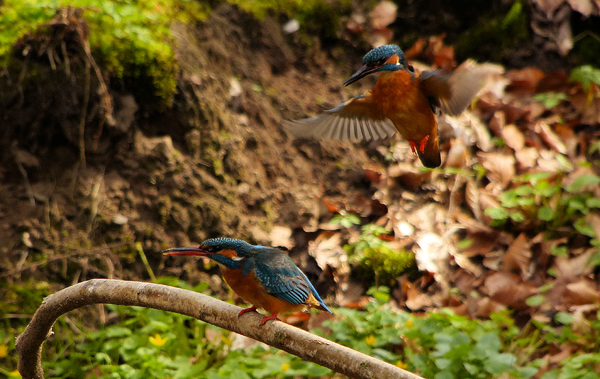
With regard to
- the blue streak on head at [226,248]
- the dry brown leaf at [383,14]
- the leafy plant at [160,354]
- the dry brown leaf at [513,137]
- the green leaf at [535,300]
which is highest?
the dry brown leaf at [383,14]

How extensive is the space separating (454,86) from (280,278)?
1115 millimetres

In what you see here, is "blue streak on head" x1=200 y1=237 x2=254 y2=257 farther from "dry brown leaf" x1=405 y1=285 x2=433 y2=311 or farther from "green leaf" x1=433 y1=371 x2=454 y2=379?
"dry brown leaf" x1=405 y1=285 x2=433 y2=311

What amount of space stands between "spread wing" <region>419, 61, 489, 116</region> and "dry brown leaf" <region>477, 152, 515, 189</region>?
2.63m

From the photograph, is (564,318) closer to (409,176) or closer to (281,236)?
(409,176)

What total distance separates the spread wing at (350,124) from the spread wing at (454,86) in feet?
1.17

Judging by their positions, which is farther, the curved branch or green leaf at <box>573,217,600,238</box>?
green leaf at <box>573,217,600,238</box>

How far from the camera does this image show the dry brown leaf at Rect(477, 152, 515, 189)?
4496 millimetres

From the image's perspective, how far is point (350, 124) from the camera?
2543mm

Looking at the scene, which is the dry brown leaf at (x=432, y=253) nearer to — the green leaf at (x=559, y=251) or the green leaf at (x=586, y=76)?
the green leaf at (x=559, y=251)

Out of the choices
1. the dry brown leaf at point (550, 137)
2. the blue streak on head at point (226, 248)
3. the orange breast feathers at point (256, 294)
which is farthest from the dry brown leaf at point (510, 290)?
the blue streak on head at point (226, 248)

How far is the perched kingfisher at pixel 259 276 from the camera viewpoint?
99.0 inches

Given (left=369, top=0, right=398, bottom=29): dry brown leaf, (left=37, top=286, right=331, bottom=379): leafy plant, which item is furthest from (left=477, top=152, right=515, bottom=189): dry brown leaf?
(left=37, top=286, right=331, bottom=379): leafy plant

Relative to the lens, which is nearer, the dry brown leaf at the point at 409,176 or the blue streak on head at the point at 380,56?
the blue streak on head at the point at 380,56

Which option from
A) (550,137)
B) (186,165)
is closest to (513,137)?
(550,137)
